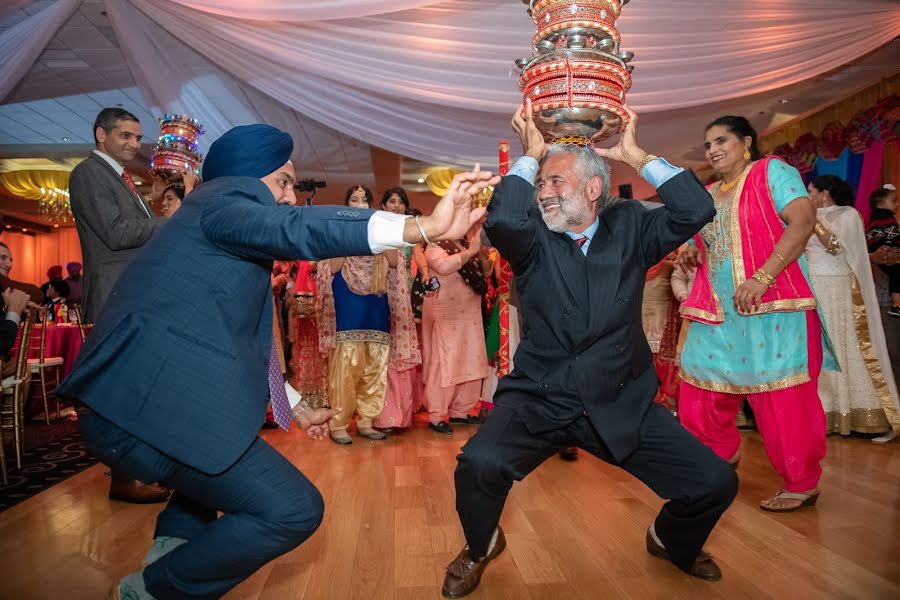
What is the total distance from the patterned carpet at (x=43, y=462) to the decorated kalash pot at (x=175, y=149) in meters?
1.63

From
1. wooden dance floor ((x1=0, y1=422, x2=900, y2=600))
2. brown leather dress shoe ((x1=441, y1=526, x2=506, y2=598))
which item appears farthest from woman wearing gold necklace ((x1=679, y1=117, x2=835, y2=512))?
brown leather dress shoe ((x1=441, y1=526, x2=506, y2=598))

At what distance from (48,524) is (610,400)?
2244mm

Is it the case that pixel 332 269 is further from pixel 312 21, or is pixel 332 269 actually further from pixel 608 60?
pixel 608 60

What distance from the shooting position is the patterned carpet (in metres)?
2.94

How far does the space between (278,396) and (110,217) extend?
54.8 inches

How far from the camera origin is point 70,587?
1877 mm

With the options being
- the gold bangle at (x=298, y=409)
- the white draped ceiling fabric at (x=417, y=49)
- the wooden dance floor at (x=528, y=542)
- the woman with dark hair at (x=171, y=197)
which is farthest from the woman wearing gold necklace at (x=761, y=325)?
the woman with dark hair at (x=171, y=197)

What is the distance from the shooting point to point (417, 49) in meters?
3.40

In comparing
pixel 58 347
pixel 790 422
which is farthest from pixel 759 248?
pixel 58 347

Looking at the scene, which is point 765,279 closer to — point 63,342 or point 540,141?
point 540,141

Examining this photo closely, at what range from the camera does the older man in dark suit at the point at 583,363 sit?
1763 mm

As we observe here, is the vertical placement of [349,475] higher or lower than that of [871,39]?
lower

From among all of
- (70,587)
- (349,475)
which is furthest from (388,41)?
(70,587)

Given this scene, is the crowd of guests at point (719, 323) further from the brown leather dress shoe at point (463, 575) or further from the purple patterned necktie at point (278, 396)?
the brown leather dress shoe at point (463, 575)
